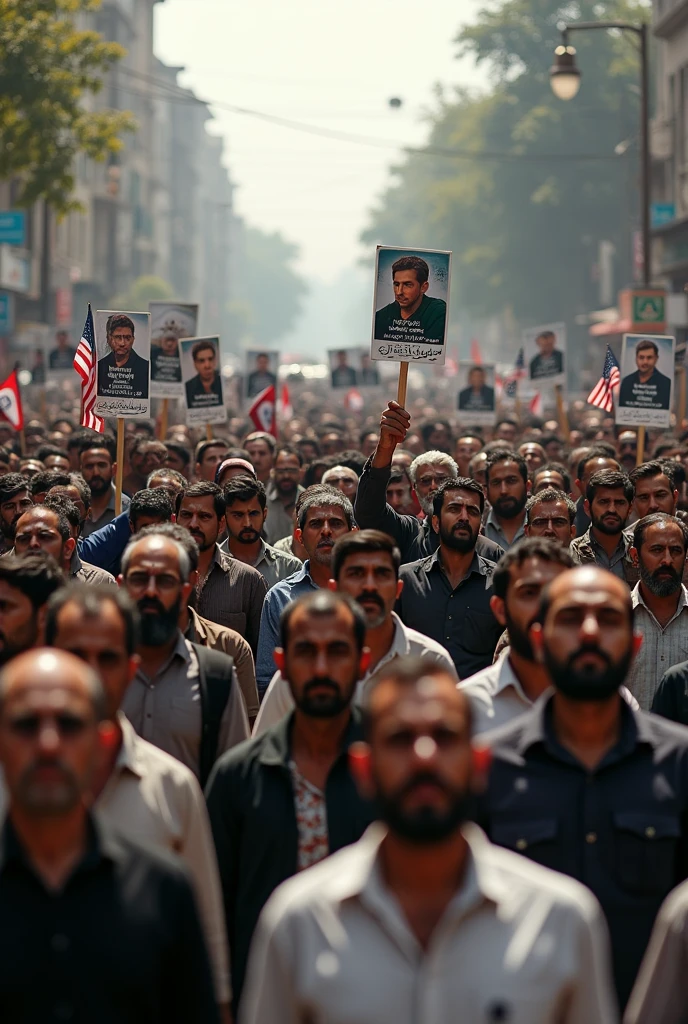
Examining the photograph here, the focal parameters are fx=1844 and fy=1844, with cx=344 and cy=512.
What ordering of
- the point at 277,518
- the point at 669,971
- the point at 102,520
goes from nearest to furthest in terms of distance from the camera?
the point at 669,971, the point at 102,520, the point at 277,518

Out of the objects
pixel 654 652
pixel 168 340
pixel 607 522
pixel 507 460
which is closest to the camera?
pixel 654 652

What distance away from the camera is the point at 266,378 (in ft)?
65.8

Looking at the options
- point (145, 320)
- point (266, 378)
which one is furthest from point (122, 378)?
point (266, 378)

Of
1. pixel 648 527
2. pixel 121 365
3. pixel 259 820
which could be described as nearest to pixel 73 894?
pixel 259 820

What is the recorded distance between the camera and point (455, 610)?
24.6ft

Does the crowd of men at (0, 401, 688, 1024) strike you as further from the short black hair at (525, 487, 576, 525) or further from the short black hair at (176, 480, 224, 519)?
the short black hair at (525, 487, 576, 525)

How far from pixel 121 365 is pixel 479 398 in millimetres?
8204

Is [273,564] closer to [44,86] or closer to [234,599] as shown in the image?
[234,599]

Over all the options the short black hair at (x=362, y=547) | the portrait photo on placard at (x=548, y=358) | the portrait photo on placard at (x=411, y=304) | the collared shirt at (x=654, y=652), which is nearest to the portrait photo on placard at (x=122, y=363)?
the portrait photo on placard at (x=411, y=304)

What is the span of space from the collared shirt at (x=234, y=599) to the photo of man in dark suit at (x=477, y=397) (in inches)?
471

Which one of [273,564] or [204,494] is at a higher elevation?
[204,494]

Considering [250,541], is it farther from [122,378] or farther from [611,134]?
[611,134]

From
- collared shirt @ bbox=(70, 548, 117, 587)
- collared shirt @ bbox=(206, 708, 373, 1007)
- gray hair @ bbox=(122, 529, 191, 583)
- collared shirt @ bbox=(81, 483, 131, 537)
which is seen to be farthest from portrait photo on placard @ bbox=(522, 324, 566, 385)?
collared shirt @ bbox=(206, 708, 373, 1007)

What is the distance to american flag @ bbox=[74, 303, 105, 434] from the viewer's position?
1286cm
